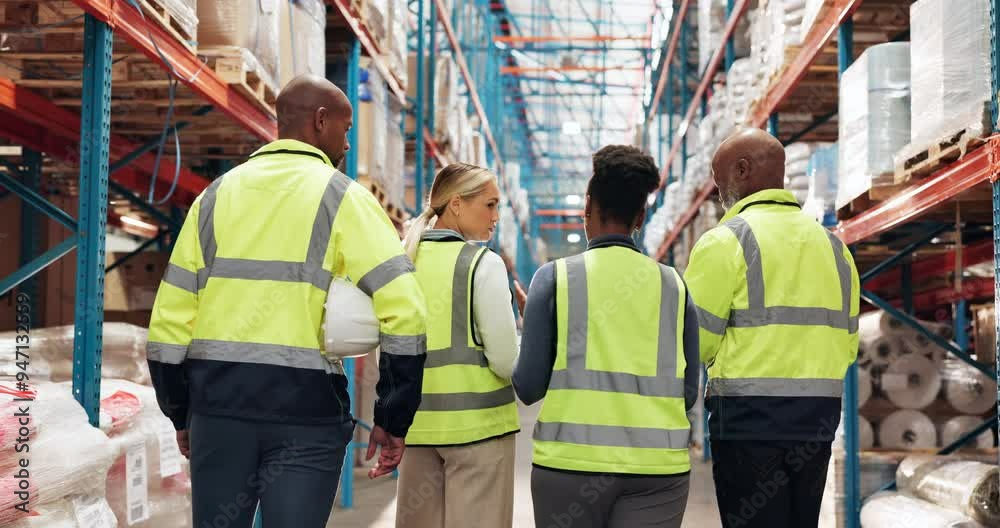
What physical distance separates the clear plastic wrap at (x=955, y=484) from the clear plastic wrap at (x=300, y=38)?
4043 mm

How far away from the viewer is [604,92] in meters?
23.9

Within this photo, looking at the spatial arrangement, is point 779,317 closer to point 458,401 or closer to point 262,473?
point 458,401

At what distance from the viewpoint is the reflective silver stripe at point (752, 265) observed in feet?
10.2

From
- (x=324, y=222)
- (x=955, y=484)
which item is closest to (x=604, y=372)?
(x=324, y=222)

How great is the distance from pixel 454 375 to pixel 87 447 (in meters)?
1.31

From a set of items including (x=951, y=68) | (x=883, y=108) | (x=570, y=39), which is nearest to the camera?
(x=951, y=68)

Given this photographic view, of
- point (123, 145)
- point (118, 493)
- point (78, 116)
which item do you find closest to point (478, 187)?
point (118, 493)

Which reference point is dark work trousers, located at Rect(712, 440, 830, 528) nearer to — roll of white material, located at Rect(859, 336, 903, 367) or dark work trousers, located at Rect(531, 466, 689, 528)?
dark work trousers, located at Rect(531, 466, 689, 528)

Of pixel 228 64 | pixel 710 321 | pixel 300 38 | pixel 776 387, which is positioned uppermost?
pixel 300 38

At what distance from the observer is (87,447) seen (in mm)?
3275

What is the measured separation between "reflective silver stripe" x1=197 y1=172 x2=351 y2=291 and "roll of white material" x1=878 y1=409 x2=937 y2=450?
534cm

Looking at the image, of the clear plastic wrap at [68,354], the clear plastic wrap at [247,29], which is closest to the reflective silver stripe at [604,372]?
the clear plastic wrap at [68,354]

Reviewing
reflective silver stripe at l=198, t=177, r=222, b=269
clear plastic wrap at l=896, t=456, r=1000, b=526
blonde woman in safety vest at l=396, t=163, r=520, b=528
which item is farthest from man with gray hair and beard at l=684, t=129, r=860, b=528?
clear plastic wrap at l=896, t=456, r=1000, b=526

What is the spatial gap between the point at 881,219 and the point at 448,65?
7001mm
